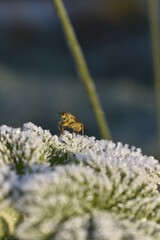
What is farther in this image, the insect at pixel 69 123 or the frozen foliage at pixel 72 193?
the insect at pixel 69 123

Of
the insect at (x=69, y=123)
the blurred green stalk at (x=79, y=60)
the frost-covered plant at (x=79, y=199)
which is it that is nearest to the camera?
the frost-covered plant at (x=79, y=199)

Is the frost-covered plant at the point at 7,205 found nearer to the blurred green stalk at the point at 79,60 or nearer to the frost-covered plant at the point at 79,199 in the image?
the frost-covered plant at the point at 79,199

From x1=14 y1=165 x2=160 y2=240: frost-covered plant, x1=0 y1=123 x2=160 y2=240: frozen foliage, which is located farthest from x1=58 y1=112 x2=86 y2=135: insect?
x1=14 y1=165 x2=160 y2=240: frost-covered plant

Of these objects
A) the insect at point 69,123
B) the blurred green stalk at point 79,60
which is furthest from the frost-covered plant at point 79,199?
the blurred green stalk at point 79,60

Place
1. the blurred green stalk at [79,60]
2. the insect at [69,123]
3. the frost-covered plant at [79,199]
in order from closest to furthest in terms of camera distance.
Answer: the frost-covered plant at [79,199]
the insect at [69,123]
the blurred green stalk at [79,60]

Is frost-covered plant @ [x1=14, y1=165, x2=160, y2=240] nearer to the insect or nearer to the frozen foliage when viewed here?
the frozen foliage

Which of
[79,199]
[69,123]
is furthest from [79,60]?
[79,199]

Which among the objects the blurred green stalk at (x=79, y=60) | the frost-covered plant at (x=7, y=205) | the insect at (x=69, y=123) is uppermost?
the blurred green stalk at (x=79, y=60)
